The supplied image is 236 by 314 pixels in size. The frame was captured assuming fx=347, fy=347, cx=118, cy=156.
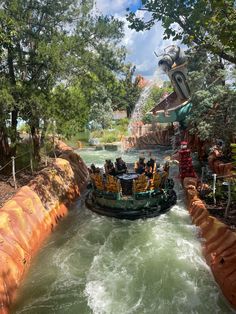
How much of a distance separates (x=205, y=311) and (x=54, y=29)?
37.7 ft

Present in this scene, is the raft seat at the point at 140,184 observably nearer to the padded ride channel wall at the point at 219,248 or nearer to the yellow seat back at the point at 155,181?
the yellow seat back at the point at 155,181

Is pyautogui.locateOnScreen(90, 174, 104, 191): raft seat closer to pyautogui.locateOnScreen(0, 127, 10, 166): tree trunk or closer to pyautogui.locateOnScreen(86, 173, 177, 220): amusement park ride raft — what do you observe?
pyautogui.locateOnScreen(86, 173, 177, 220): amusement park ride raft

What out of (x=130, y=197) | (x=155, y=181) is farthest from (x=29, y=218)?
(x=155, y=181)

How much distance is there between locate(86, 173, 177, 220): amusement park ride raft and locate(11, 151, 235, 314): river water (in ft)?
1.23

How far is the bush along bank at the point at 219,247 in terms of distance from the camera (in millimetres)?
7516

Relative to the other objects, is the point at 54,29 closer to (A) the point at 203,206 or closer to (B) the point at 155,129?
(A) the point at 203,206

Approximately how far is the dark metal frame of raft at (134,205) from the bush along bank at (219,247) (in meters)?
1.44

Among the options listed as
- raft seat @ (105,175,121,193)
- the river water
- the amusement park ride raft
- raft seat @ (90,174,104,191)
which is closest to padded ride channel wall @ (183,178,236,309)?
the river water

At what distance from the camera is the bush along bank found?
24.7 ft

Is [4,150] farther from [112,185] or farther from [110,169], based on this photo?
[112,185]

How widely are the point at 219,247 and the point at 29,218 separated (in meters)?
5.61

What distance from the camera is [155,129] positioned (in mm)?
39000

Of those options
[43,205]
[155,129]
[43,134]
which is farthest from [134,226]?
[155,129]

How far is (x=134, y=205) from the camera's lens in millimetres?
12906
